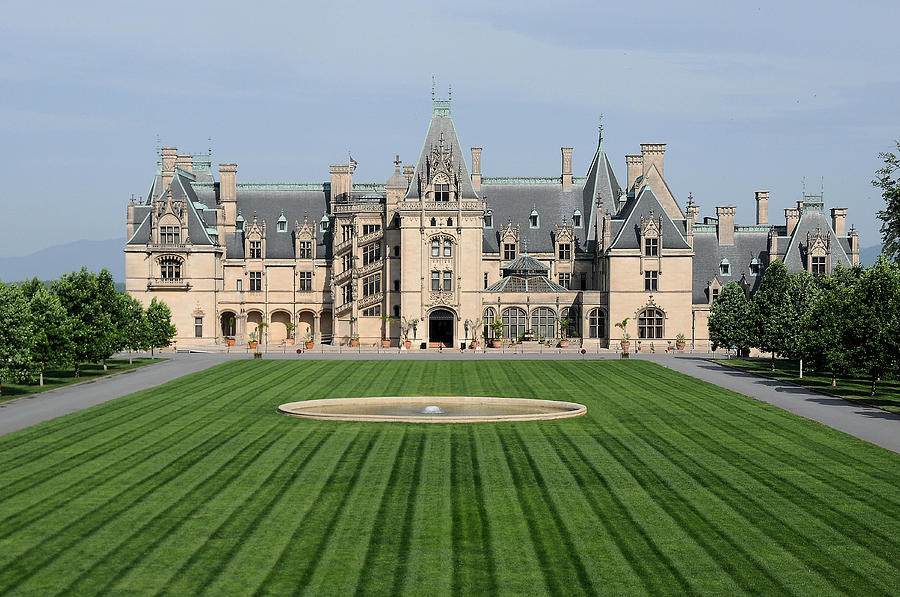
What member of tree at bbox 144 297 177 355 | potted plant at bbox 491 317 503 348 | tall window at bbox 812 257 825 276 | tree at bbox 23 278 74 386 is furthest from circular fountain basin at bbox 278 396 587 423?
tall window at bbox 812 257 825 276

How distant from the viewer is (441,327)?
3974 inches

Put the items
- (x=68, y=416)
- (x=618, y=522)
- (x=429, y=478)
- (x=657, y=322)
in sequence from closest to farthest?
(x=618, y=522)
(x=429, y=478)
(x=68, y=416)
(x=657, y=322)

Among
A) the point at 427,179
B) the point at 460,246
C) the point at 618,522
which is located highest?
the point at 427,179

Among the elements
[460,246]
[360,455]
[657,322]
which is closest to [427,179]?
[460,246]

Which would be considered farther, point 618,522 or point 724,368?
point 724,368

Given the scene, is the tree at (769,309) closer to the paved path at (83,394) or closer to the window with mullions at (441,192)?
the window with mullions at (441,192)

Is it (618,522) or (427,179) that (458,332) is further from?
(618,522)

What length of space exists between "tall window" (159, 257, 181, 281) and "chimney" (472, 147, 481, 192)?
1255 inches

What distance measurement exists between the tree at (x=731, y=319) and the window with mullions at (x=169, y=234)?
5250 cm

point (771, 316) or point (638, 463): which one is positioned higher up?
point (771, 316)

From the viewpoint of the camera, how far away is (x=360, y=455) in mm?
33062

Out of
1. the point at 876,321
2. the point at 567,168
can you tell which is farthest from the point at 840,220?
the point at 876,321

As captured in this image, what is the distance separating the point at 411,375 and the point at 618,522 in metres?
39.9

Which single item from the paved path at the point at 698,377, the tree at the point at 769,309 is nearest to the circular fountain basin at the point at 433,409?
the paved path at the point at 698,377
